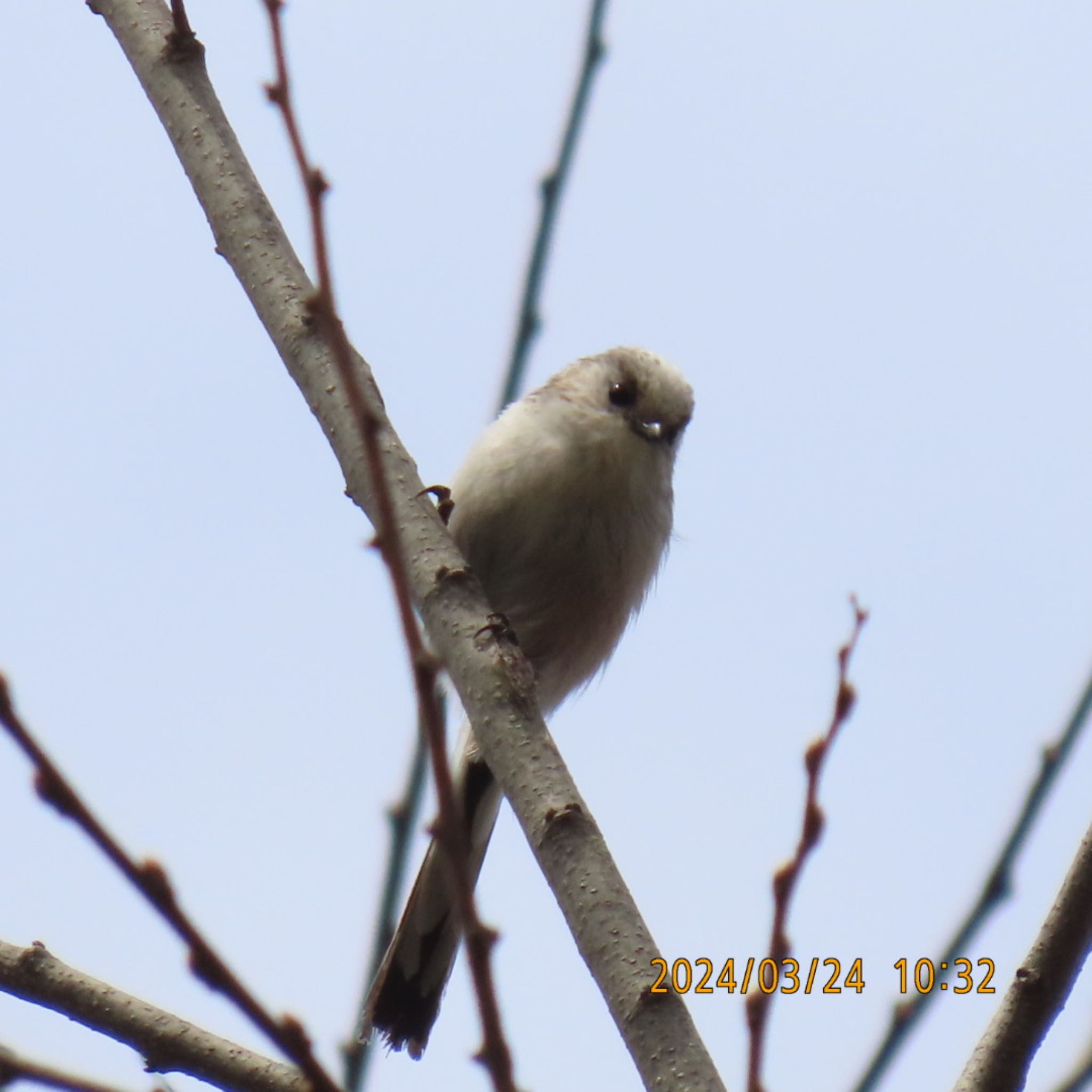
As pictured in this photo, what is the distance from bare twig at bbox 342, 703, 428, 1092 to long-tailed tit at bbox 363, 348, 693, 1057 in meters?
0.74

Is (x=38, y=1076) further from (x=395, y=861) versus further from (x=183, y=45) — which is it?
(x=183, y=45)

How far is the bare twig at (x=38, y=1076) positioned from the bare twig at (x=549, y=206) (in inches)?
69.4

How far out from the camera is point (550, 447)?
389 centimetres

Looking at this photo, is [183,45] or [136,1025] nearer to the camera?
[136,1025]

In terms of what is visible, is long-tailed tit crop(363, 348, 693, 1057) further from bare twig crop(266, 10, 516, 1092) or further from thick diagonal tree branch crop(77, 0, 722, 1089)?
bare twig crop(266, 10, 516, 1092)

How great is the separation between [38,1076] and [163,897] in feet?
0.72

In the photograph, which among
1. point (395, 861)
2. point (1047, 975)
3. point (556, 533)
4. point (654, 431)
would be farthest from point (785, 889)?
point (654, 431)

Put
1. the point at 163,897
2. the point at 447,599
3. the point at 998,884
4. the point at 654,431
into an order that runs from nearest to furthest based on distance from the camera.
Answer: the point at 163,897, the point at 998,884, the point at 447,599, the point at 654,431

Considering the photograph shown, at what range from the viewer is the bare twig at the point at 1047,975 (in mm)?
1899

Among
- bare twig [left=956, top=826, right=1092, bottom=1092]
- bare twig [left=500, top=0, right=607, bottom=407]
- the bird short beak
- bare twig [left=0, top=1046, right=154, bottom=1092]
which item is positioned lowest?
bare twig [left=0, top=1046, right=154, bottom=1092]

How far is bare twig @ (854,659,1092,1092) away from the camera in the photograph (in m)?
1.80

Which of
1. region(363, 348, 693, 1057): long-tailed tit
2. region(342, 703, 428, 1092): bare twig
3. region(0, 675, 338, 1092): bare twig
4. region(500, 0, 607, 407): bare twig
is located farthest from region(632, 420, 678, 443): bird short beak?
region(0, 675, 338, 1092): bare twig

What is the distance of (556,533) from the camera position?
3.86m

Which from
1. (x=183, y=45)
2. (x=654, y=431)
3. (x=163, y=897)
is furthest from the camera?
(x=654, y=431)
